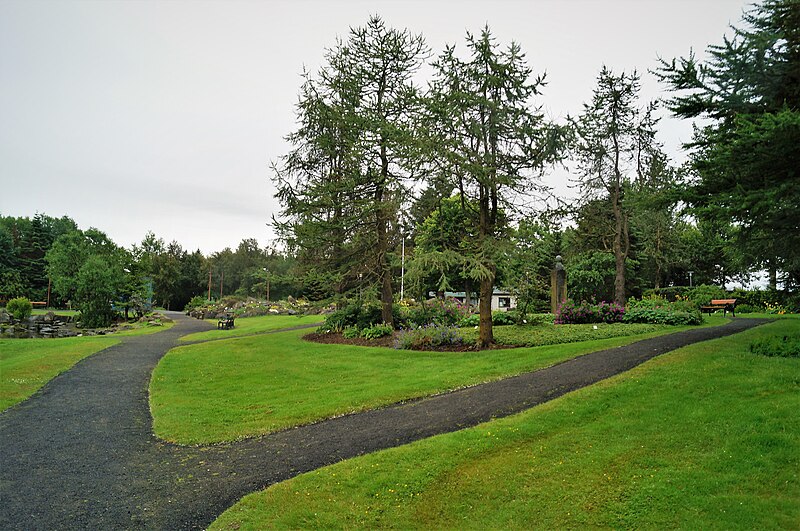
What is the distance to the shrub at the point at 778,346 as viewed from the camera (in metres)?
9.24

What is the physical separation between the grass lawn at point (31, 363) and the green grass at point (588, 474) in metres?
8.53

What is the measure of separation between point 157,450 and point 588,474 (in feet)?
19.2

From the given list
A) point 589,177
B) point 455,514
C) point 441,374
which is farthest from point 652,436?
point 589,177

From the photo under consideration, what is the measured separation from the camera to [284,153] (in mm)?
22828

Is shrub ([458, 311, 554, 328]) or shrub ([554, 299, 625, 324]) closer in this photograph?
shrub ([554, 299, 625, 324])

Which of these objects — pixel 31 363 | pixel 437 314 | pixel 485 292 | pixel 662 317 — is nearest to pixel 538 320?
pixel 437 314

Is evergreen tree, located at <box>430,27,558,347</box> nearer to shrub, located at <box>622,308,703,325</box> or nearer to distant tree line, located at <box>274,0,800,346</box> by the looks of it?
distant tree line, located at <box>274,0,800,346</box>

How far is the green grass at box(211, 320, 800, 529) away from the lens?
15.2 ft

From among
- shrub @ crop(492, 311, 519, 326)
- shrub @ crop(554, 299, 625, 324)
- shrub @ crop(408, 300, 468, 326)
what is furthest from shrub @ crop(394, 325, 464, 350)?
shrub @ crop(554, 299, 625, 324)

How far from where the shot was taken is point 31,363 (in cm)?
1455

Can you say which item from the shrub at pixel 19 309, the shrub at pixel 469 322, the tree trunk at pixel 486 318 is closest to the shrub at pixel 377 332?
the shrub at pixel 469 322

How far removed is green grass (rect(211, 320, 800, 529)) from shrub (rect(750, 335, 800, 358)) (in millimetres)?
2188

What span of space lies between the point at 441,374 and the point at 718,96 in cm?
835

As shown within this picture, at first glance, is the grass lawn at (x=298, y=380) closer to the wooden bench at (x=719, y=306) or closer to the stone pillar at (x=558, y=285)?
the stone pillar at (x=558, y=285)
